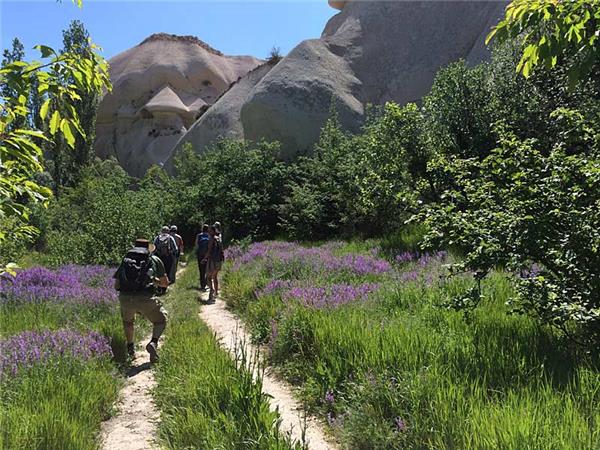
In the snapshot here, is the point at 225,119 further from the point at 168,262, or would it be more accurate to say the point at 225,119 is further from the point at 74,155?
the point at 168,262

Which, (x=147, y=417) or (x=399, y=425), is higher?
(x=399, y=425)

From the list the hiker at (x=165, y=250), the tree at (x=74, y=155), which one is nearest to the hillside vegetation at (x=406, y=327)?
the hiker at (x=165, y=250)

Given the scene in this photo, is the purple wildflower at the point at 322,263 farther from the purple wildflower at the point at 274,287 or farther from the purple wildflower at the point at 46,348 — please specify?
the purple wildflower at the point at 46,348

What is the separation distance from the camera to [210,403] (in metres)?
4.36

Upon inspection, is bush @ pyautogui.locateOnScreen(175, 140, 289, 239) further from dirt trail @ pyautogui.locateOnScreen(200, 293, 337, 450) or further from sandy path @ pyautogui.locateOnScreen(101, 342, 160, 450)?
sandy path @ pyautogui.locateOnScreen(101, 342, 160, 450)

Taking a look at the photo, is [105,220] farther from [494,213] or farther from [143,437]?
[494,213]

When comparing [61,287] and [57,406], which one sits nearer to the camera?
[57,406]

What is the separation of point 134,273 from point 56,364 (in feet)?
6.49

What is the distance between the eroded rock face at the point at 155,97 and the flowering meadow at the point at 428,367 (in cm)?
4275

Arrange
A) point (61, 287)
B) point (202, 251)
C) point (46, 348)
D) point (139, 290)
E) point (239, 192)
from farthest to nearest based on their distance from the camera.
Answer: point (239, 192), point (202, 251), point (61, 287), point (139, 290), point (46, 348)

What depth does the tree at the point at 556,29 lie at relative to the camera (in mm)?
2734

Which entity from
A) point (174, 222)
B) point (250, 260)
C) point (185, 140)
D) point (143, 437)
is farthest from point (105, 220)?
point (185, 140)

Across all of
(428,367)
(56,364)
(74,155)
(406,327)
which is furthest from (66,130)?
(74,155)

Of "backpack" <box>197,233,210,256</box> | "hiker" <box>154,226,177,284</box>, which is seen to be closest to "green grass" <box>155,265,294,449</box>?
"hiker" <box>154,226,177,284</box>
